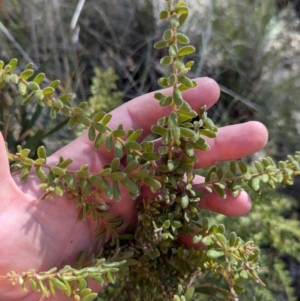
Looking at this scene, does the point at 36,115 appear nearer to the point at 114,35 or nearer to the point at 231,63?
the point at 114,35

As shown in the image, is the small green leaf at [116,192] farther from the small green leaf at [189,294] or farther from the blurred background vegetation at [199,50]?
the blurred background vegetation at [199,50]

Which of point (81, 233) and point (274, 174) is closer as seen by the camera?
point (274, 174)

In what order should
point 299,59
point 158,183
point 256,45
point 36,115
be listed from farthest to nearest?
point 299,59 → point 256,45 → point 36,115 → point 158,183

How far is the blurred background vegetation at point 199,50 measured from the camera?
1.68 metres

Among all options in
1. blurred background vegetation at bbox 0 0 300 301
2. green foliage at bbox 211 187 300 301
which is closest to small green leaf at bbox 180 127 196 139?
green foliage at bbox 211 187 300 301

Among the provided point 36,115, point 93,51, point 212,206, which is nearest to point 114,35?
point 93,51

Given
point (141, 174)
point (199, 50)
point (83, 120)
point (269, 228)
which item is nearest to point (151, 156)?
point (141, 174)

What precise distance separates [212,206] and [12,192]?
43 cm

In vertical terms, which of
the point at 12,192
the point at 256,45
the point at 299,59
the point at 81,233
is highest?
the point at 12,192

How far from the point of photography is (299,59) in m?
1.88

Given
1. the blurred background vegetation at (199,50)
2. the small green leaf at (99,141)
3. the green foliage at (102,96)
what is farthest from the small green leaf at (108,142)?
the blurred background vegetation at (199,50)

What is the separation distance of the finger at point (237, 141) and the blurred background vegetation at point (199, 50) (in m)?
0.79

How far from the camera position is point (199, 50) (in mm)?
1811

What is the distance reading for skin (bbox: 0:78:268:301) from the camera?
809 mm
